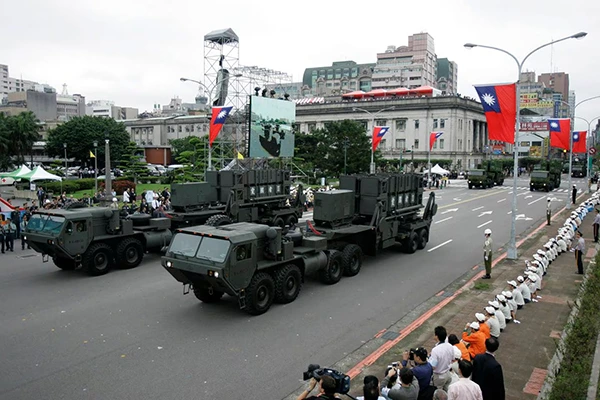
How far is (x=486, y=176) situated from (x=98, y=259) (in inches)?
1891

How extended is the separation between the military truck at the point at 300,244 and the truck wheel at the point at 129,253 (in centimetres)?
323

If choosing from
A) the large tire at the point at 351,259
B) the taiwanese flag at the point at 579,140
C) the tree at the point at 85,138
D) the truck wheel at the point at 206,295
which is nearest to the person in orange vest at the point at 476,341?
the truck wheel at the point at 206,295

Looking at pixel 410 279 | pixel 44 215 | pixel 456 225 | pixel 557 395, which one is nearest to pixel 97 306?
pixel 44 215

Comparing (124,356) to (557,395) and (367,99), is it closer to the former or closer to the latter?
(557,395)

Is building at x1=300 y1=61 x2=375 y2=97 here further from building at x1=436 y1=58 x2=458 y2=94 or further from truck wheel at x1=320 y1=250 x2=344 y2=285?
truck wheel at x1=320 y1=250 x2=344 y2=285

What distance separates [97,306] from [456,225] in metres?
19.7

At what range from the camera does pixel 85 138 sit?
227ft

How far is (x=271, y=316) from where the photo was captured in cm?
1178

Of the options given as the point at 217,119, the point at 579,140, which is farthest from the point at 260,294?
the point at 579,140

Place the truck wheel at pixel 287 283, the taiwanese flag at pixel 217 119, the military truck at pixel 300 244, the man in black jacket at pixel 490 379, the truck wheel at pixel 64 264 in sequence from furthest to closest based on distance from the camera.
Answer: the taiwanese flag at pixel 217 119, the truck wheel at pixel 64 264, the truck wheel at pixel 287 283, the military truck at pixel 300 244, the man in black jacket at pixel 490 379

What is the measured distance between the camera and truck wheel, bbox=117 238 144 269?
52.6 feet

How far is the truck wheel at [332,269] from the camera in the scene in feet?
47.1

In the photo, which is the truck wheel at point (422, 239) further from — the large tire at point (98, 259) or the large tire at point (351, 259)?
the large tire at point (98, 259)

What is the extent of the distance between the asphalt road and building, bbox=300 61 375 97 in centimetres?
13127
